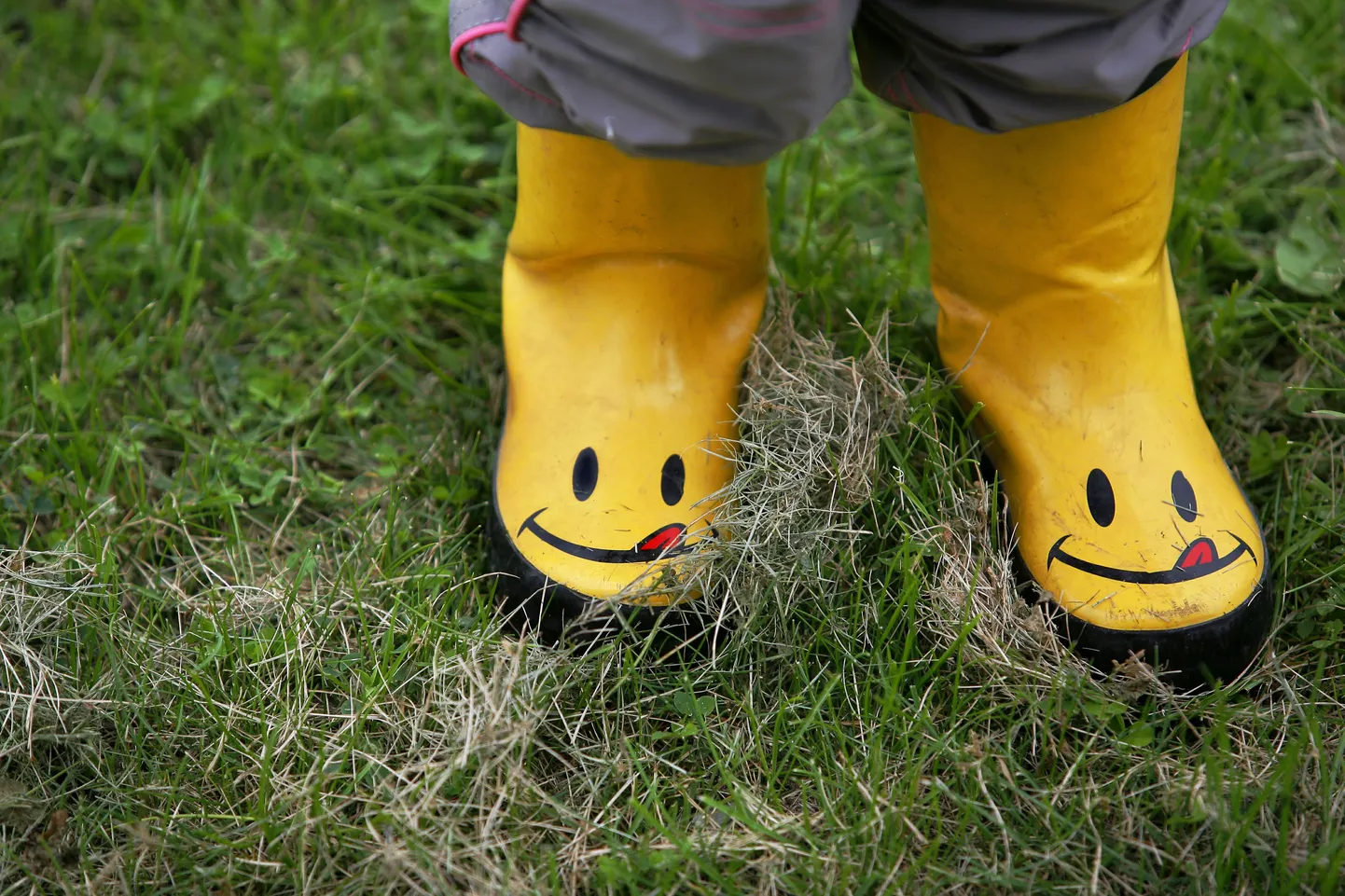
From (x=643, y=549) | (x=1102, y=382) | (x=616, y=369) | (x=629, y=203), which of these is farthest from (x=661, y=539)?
(x=1102, y=382)

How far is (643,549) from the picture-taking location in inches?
53.5

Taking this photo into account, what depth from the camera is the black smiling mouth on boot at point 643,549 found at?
136 cm

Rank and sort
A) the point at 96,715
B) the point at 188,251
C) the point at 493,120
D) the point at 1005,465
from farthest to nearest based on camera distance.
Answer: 1. the point at 493,120
2. the point at 188,251
3. the point at 1005,465
4. the point at 96,715

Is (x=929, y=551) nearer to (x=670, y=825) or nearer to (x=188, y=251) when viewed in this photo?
(x=670, y=825)

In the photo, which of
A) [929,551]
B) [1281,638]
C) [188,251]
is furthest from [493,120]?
[1281,638]

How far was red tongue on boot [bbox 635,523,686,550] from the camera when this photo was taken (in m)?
1.36

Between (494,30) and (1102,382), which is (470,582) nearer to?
(494,30)

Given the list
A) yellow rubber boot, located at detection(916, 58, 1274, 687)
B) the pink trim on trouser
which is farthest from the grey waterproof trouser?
yellow rubber boot, located at detection(916, 58, 1274, 687)

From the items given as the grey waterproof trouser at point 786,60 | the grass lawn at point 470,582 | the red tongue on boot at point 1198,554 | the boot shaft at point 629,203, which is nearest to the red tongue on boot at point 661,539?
the grass lawn at point 470,582

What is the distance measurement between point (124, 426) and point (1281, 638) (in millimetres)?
1601

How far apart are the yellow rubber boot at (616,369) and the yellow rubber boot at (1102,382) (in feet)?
0.97

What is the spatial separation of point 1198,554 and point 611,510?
687 mm

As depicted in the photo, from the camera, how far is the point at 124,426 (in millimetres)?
1655

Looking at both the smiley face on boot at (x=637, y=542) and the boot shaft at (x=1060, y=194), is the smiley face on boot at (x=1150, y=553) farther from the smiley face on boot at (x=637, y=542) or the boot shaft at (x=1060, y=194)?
the smiley face on boot at (x=637, y=542)
